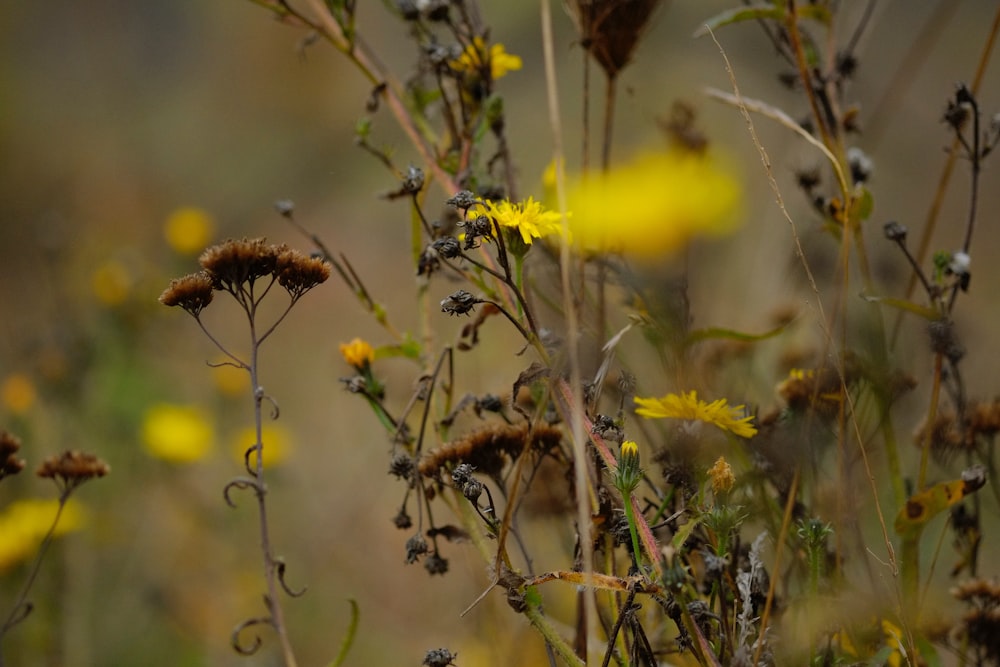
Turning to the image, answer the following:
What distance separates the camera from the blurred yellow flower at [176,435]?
2156mm

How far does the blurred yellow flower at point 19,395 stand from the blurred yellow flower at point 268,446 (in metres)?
0.47

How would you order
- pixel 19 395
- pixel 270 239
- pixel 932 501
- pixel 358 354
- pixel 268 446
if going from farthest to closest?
pixel 270 239, pixel 268 446, pixel 19 395, pixel 358 354, pixel 932 501

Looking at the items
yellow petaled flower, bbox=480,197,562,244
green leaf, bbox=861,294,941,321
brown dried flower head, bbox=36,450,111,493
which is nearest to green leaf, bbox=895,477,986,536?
green leaf, bbox=861,294,941,321

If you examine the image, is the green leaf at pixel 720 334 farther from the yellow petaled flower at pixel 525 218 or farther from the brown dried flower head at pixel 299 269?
the brown dried flower head at pixel 299 269

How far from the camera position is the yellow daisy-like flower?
69cm

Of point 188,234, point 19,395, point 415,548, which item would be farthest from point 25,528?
point 415,548

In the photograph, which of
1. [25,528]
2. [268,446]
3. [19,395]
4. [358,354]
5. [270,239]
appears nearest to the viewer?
[358,354]

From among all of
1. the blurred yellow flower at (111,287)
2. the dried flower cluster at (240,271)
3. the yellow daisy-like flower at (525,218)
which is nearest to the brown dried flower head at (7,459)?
the dried flower cluster at (240,271)

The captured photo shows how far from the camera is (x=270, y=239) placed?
3.16 metres

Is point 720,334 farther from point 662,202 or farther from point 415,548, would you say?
point 662,202

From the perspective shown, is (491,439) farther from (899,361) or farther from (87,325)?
(87,325)

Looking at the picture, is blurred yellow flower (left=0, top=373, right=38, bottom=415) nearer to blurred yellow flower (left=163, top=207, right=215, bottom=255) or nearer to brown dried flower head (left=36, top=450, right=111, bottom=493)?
blurred yellow flower (left=163, top=207, right=215, bottom=255)

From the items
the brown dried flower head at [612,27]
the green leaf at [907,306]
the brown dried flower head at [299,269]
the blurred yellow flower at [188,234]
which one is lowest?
the brown dried flower head at [299,269]

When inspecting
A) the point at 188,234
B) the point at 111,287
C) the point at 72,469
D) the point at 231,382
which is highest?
the point at 188,234
